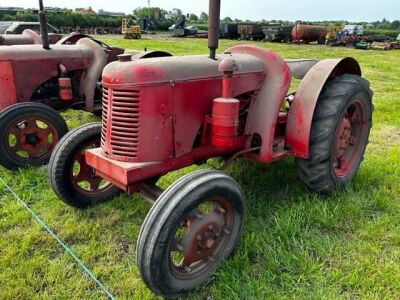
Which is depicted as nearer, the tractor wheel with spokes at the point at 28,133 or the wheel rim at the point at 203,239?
the wheel rim at the point at 203,239

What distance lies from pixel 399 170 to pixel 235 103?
232cm

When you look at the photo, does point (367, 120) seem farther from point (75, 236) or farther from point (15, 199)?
point (15, 199)

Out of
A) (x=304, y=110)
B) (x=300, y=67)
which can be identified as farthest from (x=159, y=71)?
(x=300, y=67)

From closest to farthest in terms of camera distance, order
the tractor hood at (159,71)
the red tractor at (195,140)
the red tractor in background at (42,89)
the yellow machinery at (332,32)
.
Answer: the red tractor at (195,140)
the tractor hood at (159,71)
the red tractor in background at (42,89)
the yellow machinery at (332,32)

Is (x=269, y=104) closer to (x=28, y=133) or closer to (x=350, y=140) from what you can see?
(x=350, y=140)

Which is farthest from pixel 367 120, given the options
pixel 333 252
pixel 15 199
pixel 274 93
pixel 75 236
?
pixel 15 199

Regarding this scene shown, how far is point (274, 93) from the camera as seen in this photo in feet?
9.26

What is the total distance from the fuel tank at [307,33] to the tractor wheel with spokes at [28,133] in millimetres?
23845

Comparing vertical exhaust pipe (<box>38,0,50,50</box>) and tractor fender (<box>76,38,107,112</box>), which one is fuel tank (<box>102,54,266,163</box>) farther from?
tractor fender (<box>76,38,107,112</box>)

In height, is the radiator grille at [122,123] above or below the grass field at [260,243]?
above

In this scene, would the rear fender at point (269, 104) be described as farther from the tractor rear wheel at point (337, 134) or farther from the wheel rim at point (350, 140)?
the wheel rim at point (350, 140)

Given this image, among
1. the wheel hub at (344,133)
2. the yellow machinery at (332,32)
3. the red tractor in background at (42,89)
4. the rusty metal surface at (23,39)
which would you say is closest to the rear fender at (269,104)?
the wheel hub at (344,133)

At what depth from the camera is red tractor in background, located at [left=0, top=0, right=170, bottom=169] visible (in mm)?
3941

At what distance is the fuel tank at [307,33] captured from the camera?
83.0 feet
